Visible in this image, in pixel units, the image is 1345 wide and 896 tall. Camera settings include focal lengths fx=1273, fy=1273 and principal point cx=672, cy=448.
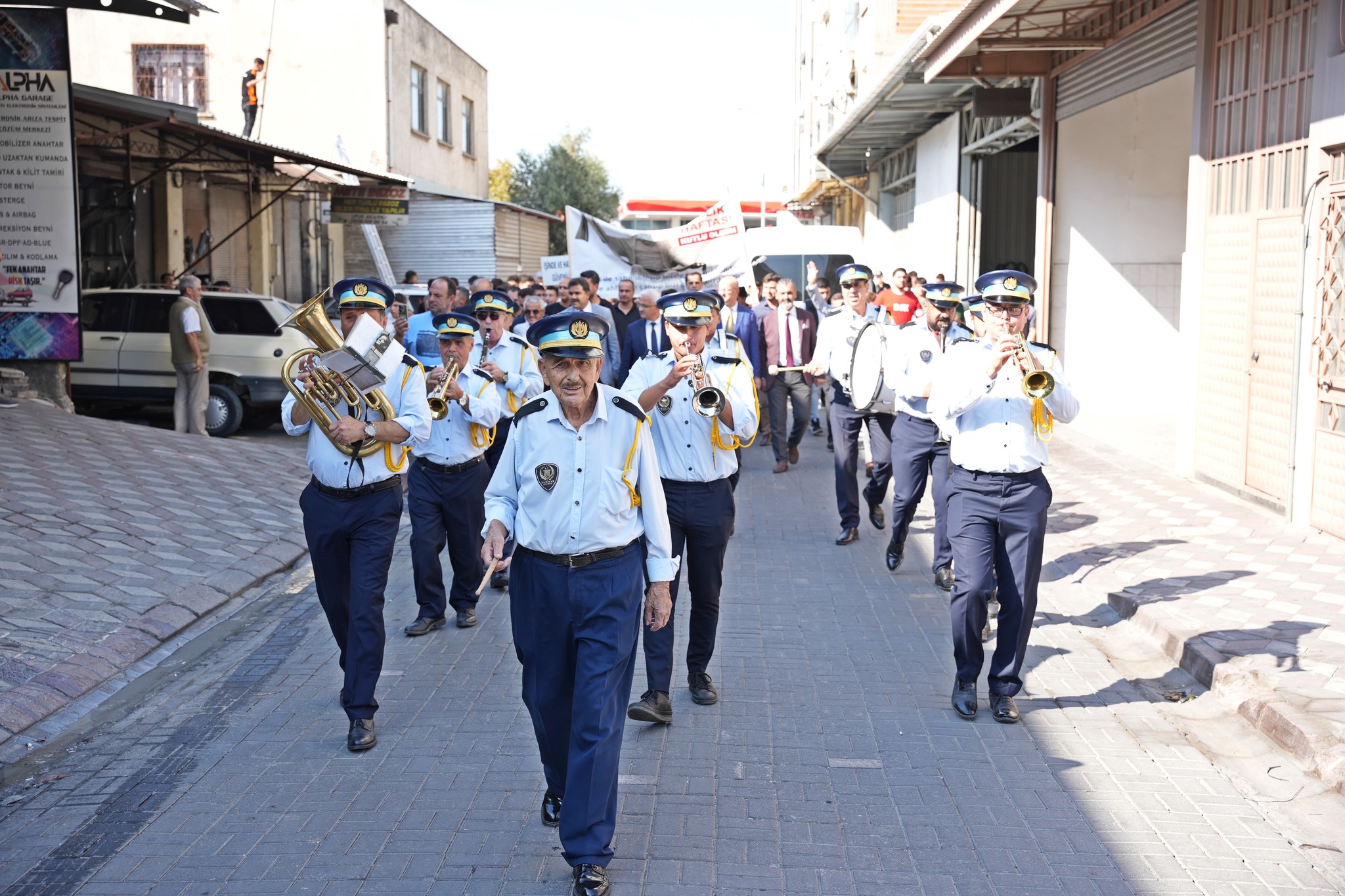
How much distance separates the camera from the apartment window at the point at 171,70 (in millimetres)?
29234

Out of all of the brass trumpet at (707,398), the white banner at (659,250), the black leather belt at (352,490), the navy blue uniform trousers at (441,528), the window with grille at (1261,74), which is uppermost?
the window with grille at (1261,74)

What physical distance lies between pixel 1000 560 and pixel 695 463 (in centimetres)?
154

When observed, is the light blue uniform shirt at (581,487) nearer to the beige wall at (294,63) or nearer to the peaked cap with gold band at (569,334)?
the peaked cap with gold band at (569,334)

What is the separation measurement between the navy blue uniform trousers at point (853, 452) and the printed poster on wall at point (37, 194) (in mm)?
9338

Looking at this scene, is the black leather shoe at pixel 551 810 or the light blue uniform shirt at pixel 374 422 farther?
the light blue uniform shirt at pixel 374 422

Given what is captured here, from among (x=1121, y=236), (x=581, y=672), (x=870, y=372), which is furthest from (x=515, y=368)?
(x=1121, y=236)

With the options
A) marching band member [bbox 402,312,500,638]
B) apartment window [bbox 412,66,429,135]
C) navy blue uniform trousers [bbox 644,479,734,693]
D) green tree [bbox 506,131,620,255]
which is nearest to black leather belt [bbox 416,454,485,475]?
marching band member [bbox 402,312,500,638]

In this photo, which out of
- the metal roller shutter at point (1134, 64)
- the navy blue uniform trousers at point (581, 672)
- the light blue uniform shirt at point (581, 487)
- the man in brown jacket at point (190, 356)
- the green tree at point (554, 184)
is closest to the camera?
the navy blue uniform trousers at point (581, 672)

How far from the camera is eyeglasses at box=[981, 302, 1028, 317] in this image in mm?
5902

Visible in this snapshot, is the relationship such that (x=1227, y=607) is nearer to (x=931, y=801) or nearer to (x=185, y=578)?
(x=931, y=801)

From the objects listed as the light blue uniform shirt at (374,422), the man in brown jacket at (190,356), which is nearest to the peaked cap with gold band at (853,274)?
the light blue uniform shirt at (374,422)

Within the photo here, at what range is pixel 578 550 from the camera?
454 cm

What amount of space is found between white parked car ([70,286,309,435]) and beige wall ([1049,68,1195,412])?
10.2m

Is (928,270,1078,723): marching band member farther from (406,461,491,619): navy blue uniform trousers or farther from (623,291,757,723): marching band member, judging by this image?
(406,461,491,619): navy blue uniform trousers
